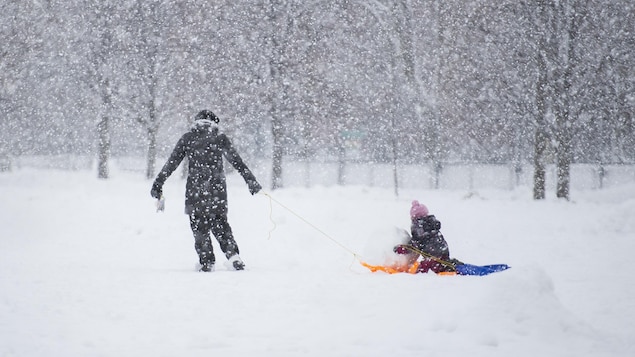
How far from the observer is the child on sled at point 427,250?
8414mm

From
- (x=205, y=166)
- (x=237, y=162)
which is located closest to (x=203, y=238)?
(x=205, y=166)

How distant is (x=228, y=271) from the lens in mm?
Answer: 8406

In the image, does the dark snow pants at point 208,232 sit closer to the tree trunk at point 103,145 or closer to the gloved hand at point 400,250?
the gloved hand at point 400,250

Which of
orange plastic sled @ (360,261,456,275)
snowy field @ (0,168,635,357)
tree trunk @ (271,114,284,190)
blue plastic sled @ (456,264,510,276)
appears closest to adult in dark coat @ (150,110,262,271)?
snowy field @ (0,168,635,357)

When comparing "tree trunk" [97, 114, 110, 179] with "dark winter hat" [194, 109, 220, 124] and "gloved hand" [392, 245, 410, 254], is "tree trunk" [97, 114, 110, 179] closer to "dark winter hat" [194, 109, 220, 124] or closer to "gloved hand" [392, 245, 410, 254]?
"dark winter hat" [194, 109, 220, 124]

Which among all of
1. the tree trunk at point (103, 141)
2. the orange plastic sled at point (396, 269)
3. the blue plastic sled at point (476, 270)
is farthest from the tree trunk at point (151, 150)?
the blue plastic sled at point (476, 270)

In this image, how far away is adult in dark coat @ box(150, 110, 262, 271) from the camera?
335 inches

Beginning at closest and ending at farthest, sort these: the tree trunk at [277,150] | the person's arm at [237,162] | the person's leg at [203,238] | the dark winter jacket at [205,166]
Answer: the person's leg at [203,238] → the dark winter jacket at [205,166] → the person's arm at [237,162] → the tree trunk at [277,150]

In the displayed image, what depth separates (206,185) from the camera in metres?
8.65

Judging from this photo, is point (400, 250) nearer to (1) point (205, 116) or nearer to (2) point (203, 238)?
(2) point (203, 238)

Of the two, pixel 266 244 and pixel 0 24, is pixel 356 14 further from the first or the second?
pixel 266 244

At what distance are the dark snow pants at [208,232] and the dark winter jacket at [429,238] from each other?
7.57 feet

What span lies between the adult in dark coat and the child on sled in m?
2.10

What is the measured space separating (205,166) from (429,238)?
3.01 meters
